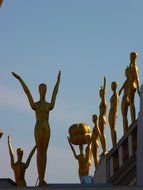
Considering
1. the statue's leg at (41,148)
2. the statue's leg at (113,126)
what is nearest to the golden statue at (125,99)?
the statue's leg at (113,126)

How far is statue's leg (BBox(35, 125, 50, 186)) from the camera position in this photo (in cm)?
1661

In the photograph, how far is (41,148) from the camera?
16.7 meters

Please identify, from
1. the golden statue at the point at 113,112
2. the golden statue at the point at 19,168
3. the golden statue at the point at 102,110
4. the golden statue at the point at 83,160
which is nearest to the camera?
the golden statue at the point at 19,168

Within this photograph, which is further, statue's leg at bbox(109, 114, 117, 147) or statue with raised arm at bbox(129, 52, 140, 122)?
statue's leg at bbox(109, 114, 117, 147)

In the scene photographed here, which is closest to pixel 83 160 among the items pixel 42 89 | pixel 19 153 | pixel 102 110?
pixel 102 110

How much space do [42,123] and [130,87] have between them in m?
6.51

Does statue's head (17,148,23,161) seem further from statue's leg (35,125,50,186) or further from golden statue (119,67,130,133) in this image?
golden statue (119,67,130,133)

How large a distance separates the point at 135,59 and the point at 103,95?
2.78 metres

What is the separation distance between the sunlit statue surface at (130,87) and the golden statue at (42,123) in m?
5.74

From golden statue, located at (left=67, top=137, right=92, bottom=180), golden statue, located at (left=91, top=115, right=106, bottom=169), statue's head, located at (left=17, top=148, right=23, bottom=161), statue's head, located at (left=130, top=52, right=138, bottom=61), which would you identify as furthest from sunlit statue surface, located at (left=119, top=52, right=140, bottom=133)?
statue's head, located at (left=17, top=148, right=23, bottom=161)

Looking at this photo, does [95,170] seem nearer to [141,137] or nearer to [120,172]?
[120,172]

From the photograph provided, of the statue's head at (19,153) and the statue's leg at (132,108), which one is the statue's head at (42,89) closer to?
the statue's head at (19,153)

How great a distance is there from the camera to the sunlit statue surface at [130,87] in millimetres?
22672

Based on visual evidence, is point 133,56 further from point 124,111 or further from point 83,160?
point 83,160
